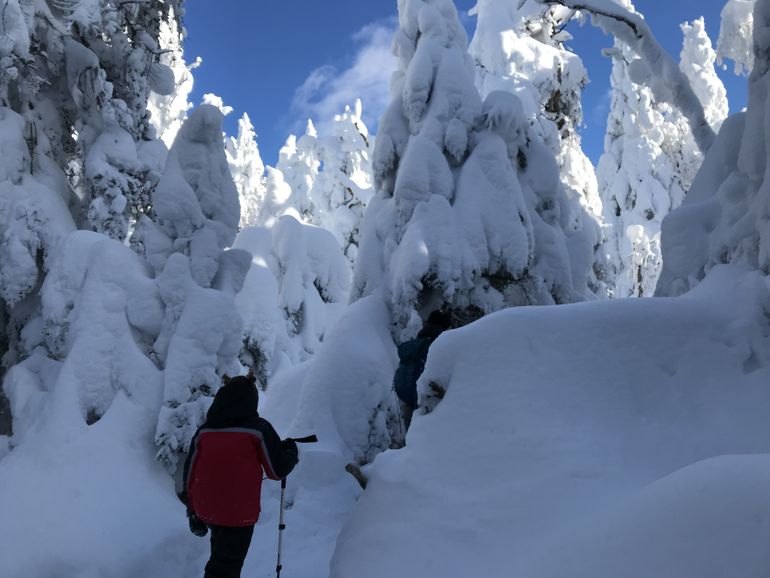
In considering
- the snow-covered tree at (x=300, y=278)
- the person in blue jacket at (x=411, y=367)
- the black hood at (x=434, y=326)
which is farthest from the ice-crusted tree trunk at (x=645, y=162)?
the person in blue jacket at (x=411, y=367)

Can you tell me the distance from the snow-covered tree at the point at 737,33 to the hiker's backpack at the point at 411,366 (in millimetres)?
7425

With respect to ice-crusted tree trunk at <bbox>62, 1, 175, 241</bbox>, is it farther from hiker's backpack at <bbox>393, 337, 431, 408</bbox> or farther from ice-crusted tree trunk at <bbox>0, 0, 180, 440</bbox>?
hiker's backpack at <bbox>393, 337, 431, 408</bbox>

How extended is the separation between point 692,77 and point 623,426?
118 ft

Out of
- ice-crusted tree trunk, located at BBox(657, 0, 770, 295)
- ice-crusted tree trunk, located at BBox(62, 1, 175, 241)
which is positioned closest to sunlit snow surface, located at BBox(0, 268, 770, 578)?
ice-crusted tree trunk, located at BBox(657, 0, 770, 295)

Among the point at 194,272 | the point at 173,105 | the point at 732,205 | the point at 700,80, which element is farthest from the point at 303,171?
the point at 732,205

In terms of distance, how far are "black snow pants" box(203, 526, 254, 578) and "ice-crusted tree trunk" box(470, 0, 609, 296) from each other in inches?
516

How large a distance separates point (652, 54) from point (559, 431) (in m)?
6.98

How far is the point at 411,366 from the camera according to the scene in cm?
595

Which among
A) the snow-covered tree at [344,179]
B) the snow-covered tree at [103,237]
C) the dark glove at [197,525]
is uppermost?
the snow-covered tree at [344,179]

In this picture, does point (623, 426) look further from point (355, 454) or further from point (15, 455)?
point (15, 455)

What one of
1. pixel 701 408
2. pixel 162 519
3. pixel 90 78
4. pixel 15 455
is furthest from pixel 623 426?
pixel 90 78

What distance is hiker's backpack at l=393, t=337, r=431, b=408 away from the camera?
5.89 meters

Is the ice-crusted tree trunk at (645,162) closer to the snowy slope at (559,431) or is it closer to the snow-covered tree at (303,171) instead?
the snow-covered tree at (303,171)

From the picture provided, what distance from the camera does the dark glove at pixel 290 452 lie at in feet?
14.0
